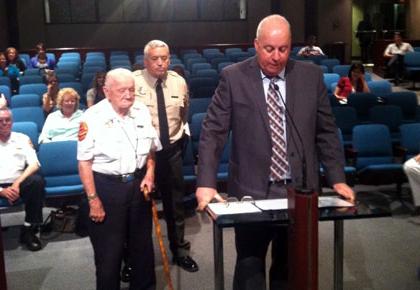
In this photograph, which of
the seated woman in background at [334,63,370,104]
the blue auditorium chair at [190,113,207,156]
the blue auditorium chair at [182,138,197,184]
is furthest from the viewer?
the seated woman in background at [334,63,370,104]

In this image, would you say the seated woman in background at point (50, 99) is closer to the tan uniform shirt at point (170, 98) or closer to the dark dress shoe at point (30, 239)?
the dark dress shoe at point (30, 239)

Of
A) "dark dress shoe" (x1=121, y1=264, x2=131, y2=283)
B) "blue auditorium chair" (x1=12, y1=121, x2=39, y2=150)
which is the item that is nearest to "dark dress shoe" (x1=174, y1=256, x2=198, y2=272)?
"dark dress shoe" (x1=121, y1=264, x2=131, y2=283)

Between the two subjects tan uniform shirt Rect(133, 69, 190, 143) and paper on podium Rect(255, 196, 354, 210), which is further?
tan uniform shirt Rect(133, 69, 190, 143)

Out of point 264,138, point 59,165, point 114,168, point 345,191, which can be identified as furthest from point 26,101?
point 345,191

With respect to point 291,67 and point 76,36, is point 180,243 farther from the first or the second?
point 76,36

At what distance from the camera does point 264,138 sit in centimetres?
230

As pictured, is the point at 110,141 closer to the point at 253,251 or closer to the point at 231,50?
the point at 253,251

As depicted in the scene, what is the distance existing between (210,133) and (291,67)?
17.5 inches

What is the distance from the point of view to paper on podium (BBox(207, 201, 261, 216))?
203cm

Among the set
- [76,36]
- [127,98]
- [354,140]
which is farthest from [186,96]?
[76,36]

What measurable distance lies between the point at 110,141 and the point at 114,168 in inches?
5.9

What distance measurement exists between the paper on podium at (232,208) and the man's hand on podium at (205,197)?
0.03m

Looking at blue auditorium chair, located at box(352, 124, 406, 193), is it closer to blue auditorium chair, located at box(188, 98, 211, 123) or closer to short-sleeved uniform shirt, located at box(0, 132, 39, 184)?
blue auditorium chair, located at box(188, 98, 211, 123)

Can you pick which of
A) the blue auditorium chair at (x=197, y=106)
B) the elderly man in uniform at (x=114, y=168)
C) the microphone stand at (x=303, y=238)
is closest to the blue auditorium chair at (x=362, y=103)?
→ the blue auditorium chair at (x=197, y=106)
